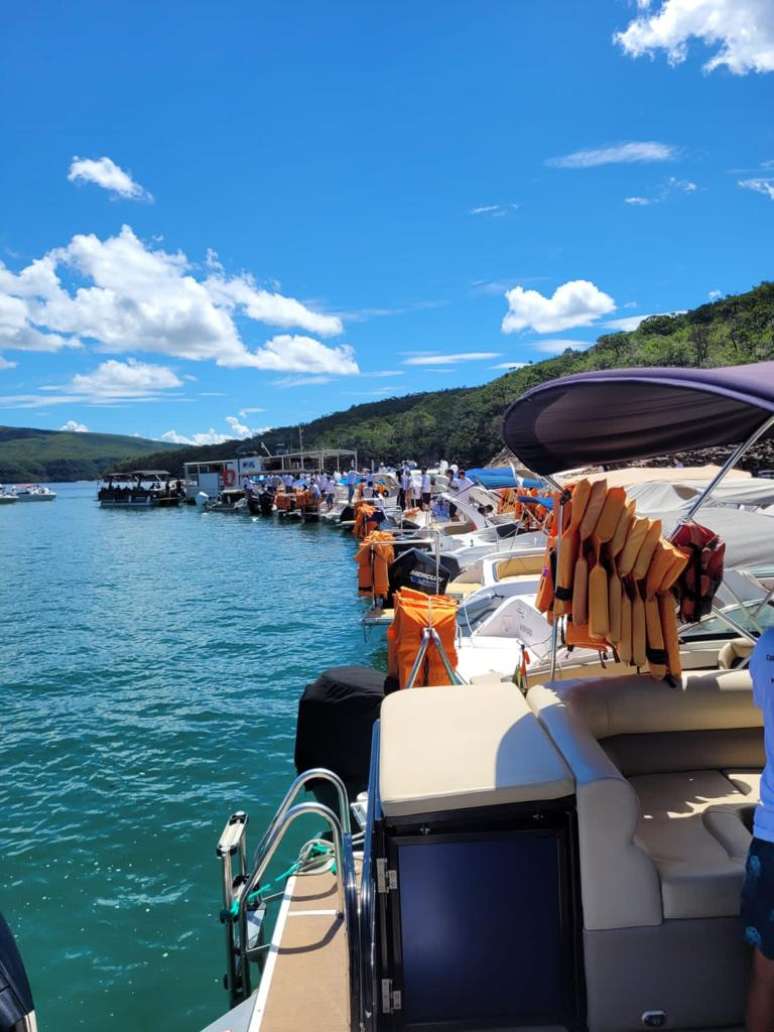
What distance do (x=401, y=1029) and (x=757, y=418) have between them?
3.07 meters

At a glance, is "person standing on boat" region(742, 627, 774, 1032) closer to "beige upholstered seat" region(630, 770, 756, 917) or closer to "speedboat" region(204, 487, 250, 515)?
"beige upholstered seat" region(630, 770, 756, 917)

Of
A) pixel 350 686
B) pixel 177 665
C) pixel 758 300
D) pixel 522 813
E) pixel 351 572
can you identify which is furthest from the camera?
pixel 758 300

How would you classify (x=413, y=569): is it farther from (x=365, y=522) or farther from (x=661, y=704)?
(x=365, y=522)

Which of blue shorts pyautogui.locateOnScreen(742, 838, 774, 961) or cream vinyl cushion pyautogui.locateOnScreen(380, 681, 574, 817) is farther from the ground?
cream vinyl cushion pyautogui.locateOnScreen(380, 681, 574, 817)

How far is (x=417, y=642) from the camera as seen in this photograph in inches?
294

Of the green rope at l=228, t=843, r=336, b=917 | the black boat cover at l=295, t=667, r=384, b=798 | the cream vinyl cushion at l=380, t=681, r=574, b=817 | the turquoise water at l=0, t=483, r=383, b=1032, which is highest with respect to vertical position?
the cream vinyl cushion at l=380, t=681, r=574, b=817

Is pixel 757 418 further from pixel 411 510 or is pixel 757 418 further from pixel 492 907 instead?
pixel 411 510

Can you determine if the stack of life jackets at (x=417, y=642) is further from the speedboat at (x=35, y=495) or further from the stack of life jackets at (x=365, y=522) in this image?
the speedboat at (x=35, y=495)

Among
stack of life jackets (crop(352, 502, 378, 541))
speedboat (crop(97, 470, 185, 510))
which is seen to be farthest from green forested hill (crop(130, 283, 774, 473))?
speedboat (crop(97, 470, 185, 510))

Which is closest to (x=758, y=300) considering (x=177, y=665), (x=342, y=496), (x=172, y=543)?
(x=342, y=496)

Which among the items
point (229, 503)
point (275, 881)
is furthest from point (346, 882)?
point (229, 503)

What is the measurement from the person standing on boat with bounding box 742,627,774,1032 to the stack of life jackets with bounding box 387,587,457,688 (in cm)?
476

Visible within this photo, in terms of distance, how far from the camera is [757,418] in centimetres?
352

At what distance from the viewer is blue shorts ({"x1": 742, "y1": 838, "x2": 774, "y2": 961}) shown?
8.24 ft
